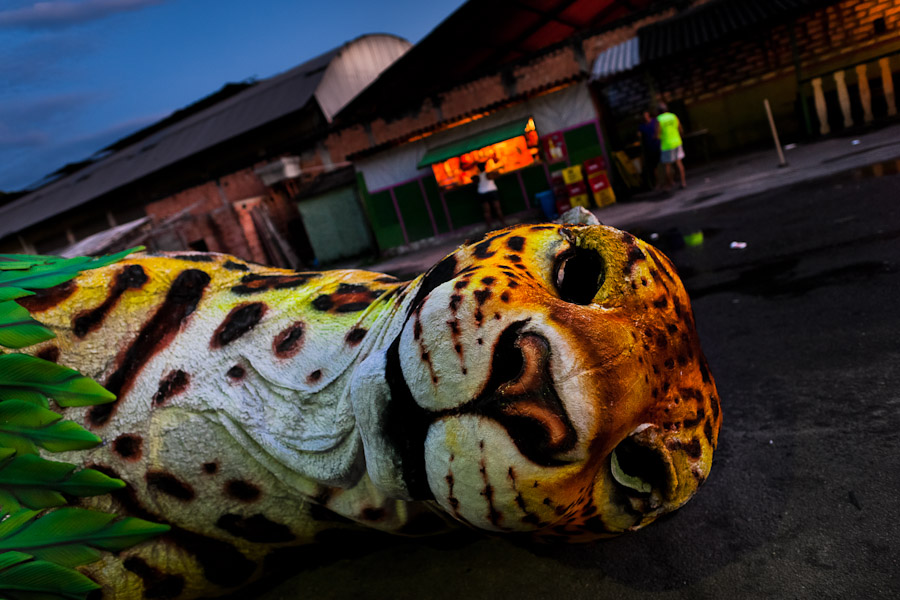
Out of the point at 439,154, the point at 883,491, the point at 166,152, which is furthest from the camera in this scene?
the point at 166,152

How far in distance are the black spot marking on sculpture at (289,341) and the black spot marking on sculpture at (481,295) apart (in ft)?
2.14

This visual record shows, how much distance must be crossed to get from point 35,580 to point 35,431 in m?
0.33

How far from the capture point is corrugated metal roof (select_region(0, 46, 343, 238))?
18.3 m

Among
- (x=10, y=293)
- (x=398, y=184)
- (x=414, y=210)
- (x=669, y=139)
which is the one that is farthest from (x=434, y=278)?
(x=398, y=184)

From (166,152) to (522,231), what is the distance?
2253 cm

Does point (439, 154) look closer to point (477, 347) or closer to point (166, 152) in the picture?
point (477, 347)

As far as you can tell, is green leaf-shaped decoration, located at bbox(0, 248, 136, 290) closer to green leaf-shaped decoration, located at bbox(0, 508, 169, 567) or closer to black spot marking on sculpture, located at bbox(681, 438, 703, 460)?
green leaf-shaped decoration, located at bbox(0, 508, 169, 567)

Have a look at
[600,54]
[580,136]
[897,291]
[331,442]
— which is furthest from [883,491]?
[600,54]

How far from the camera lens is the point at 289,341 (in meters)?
Result: 1.56

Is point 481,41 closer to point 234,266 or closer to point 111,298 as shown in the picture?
point 234,266

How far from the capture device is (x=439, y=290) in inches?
46.0

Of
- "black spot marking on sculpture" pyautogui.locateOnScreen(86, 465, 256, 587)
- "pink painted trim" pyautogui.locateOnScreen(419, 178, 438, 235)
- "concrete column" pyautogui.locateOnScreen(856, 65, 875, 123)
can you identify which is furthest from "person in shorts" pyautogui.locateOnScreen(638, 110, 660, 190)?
"black spot marking on sculpture" pyautogui.locateOnScreen(86, 465, 256, 587)

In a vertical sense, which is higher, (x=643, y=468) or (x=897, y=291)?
(x=643, y=468)

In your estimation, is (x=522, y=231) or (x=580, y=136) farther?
(x=580, y=136)
